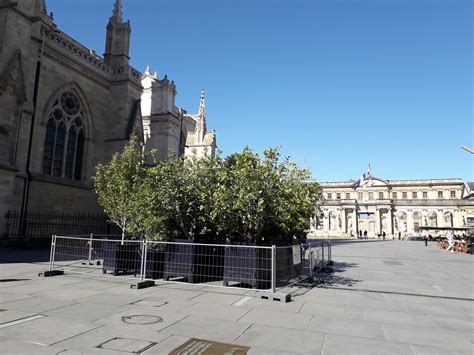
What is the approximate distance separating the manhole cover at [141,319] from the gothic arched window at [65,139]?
17.1 meters

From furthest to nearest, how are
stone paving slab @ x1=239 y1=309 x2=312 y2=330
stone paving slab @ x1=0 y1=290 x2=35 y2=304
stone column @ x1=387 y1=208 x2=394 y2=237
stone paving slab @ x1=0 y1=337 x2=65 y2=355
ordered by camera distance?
stone column @ x1=387 y1=208 x2=394 y2=237 → stone paving slab @ x1=0 y1=290 x2=35 y2=304 → stone paving slab @ x1=239 y1=309 x2=312 y2=330 → stone paving slab @ x1=0 y1=337 x2=65 y2=355

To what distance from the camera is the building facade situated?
1648 cm

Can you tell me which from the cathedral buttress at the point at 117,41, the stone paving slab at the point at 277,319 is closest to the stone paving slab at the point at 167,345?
the stone paving slab at the point at 277,319

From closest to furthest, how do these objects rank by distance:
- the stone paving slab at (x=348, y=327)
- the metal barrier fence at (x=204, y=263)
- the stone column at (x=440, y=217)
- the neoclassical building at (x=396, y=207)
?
the stone paving slab at (x=348, y=327) → the metal barrier fence at (x=204, y=263) → the neoclassical building at (x=396, y=207) → the stone column at (x=440, y=217)

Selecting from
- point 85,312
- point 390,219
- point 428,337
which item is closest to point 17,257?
point 85,312

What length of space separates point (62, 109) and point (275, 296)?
18855mm

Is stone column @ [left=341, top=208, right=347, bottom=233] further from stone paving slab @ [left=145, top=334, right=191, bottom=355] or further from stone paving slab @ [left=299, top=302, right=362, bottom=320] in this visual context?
stone paving slab @ [left=145, top=334, right=191, bottom=355]

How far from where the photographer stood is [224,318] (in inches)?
229

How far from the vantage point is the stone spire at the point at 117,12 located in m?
24.8

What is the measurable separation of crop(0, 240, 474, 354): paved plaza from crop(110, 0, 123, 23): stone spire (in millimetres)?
20750

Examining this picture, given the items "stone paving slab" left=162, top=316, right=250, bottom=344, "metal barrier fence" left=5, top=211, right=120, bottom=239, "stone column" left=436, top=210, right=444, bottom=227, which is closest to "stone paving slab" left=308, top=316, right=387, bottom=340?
"stone paving slab" left=162, top=316, right=250, bottom=344

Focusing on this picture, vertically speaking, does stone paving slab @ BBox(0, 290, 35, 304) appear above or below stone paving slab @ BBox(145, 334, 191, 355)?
above

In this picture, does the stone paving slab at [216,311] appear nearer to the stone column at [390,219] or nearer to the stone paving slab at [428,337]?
the stone paving slab at [428,337]

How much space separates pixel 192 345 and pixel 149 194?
6.47 m
